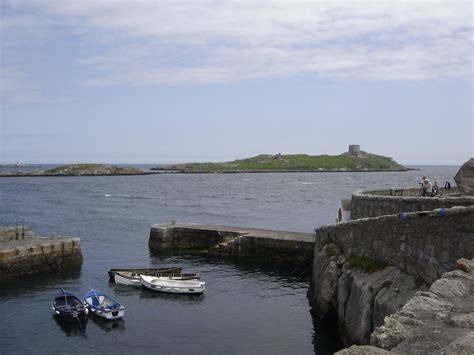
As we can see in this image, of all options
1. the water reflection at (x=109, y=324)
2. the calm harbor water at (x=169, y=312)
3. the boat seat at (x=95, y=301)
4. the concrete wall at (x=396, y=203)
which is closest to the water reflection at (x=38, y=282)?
the calm harbor water at (x=169, y=312)

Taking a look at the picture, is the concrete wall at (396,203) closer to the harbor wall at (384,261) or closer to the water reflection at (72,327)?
the harbor wall at (384,261)

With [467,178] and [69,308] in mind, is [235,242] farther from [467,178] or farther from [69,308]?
[467,178]

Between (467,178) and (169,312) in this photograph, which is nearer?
(169,312)

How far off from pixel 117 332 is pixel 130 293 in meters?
6.43

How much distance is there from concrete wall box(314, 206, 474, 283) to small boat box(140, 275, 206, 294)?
40.7ft

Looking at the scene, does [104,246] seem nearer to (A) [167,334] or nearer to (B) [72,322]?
(B) [72,322]

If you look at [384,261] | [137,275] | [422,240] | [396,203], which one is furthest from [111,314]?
[422,240]

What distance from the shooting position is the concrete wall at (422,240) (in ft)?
41.4

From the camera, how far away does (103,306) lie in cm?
2384

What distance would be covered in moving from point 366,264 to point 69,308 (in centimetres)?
1416

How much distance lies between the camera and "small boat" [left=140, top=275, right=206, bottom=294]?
1087 inches

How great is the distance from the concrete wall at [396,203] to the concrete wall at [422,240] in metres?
2.14

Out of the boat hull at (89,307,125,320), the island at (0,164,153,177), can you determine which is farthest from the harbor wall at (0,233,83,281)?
the island at (0,164,153,177)

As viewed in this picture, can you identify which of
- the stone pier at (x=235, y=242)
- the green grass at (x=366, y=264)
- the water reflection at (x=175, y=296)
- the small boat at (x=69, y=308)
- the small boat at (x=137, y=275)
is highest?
the green grass at (x=366, y=264)
